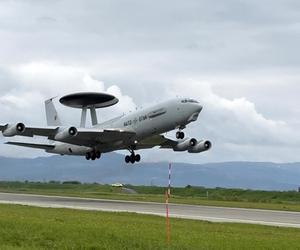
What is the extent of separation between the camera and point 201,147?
67.6 m

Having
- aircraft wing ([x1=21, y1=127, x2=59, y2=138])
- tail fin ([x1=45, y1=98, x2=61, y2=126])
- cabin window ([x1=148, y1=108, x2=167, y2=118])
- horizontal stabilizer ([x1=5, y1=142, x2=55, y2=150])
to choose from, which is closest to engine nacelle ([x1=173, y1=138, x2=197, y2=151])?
cabin window ([x1=148, y1=108, x2=167, y2=118])

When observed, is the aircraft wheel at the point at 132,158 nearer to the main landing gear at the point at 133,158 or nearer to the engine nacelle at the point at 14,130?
the main landing gear at the point at 133,158

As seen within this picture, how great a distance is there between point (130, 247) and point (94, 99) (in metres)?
54.9

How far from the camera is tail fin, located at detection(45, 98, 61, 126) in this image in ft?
255

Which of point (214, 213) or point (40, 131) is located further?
point (40, 131)

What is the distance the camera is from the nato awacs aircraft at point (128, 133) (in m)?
56.6

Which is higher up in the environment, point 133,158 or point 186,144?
point 186,144

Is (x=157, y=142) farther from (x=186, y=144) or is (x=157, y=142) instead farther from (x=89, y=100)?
(x=89, y=100)

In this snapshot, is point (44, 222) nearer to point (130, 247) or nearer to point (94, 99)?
point (130, 247)

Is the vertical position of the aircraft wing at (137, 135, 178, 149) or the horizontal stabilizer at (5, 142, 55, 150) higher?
the aircraft wing at (137, 135, 178, 149)

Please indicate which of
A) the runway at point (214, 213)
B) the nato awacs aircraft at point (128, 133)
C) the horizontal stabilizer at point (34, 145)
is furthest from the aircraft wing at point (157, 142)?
the runway at point (214, 213)

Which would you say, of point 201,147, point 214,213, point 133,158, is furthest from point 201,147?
point 214,213

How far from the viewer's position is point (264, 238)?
2470cm

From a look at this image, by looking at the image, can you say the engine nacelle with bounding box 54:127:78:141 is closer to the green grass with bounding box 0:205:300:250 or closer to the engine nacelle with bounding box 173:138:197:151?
the engine nacelle with bounding box 173:138:197:151
